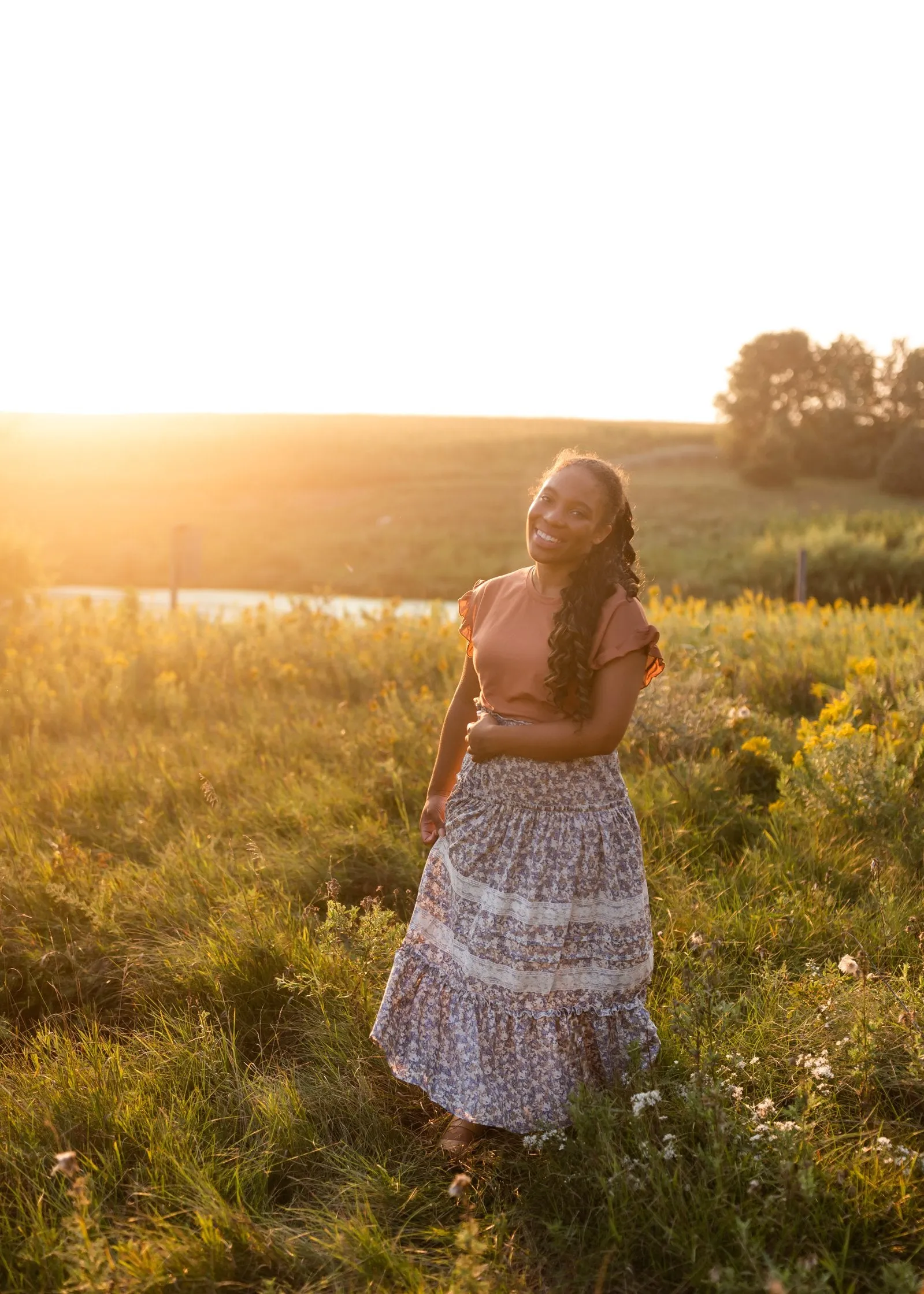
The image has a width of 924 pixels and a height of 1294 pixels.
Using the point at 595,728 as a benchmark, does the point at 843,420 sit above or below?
above

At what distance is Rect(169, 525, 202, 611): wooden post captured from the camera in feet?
45.3

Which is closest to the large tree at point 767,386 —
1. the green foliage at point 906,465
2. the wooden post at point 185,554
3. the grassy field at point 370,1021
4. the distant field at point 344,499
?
the distant field at point 344,499

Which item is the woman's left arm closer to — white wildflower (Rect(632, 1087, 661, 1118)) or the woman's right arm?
the woman's right arm

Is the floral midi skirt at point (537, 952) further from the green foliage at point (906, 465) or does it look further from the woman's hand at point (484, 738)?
the green foliage at point (906, 465)

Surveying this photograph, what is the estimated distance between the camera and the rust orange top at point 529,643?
2.52 m

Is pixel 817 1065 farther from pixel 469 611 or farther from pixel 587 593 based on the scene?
pixel 469 611

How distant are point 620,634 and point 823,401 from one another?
46.3 metres

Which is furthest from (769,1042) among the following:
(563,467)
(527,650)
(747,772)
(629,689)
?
(747,772)

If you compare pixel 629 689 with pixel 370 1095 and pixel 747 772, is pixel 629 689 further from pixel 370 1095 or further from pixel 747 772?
pixel 747 772

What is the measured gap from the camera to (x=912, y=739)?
452 centimetres

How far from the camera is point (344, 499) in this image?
3744 centimetres

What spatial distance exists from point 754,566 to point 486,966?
1746 centimetres

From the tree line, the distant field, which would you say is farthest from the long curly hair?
the tree line

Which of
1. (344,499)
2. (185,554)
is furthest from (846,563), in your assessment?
(344,499)
